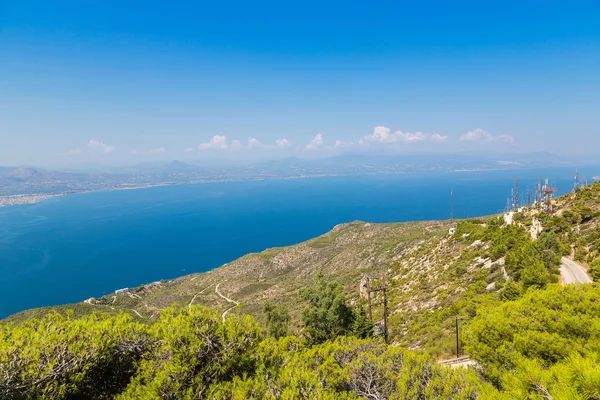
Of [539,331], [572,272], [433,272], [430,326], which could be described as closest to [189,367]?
[539,331]

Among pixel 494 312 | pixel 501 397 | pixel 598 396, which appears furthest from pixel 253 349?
pixel 494 312

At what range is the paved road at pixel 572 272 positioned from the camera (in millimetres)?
21359

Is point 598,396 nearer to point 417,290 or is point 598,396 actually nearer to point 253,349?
point 253,349

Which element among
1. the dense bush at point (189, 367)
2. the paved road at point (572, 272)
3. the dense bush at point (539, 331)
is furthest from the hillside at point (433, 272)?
the dense bush at point (539, 331)

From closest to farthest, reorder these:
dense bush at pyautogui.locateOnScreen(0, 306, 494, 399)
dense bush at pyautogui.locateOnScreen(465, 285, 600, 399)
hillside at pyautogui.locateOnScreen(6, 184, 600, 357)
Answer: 1. dense bush at pyautogui.locateOnScreen(0, 306, 494, 399)
2. dense bush at pyautogui.locateOnScreen(465, 285, 600, 399)
3. hillside at pyautogui.locateOnScreen(6, 184, 600, 357)

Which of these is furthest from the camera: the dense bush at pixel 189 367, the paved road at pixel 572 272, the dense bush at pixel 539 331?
the paved road at pixel 572 272

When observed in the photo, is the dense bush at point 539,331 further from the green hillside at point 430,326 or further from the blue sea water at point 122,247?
the blue sea water at point 122,247

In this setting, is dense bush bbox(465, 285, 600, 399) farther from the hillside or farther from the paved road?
the paved road

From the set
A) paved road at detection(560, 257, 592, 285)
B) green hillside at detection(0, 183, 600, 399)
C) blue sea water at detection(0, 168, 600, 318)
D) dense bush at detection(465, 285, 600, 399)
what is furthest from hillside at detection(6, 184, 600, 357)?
blue sea water at detection(0, 168, 600, 318)

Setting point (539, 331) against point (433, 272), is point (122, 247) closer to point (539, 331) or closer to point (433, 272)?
point (433, 272)

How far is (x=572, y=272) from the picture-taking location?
23281 millimetres

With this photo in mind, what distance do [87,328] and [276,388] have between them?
6.38m

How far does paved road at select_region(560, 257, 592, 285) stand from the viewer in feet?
70.1

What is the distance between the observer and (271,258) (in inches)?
3383
